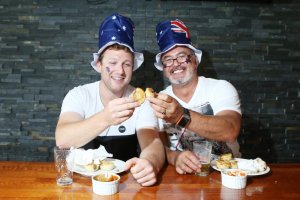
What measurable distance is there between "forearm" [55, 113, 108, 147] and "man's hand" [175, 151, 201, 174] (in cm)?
42

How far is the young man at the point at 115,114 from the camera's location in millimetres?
1578

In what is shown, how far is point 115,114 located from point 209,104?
81 centimetres

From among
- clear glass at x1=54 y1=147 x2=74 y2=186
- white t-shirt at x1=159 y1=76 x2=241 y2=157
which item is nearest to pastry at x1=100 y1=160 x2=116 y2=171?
clear glass at x1=54 y1=147 x2=74 y2=186

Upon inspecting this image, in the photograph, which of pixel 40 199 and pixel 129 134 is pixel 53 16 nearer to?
pixel 129 134

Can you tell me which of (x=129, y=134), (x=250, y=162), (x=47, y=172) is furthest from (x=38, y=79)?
(x=250, y=162)

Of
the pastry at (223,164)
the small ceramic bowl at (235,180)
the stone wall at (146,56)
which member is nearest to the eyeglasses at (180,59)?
the stone wall at (146,56)

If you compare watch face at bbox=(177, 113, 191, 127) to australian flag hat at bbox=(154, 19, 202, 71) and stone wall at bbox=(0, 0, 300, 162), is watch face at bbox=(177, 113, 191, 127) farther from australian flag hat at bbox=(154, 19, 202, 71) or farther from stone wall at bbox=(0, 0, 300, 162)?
stone wall at bbox=(0, 0, 300, 162)

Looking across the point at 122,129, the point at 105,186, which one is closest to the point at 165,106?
the point at 105,186

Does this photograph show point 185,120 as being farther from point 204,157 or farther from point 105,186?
point 105,186

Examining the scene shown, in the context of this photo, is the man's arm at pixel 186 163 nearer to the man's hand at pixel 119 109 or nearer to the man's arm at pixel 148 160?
the man's arm at pixel 148 160

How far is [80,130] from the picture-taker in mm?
1684

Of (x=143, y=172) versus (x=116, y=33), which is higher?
(x=116, y=33)

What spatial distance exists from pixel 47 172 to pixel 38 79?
4.16 ft

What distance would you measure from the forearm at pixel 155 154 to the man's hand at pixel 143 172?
0.11 m
